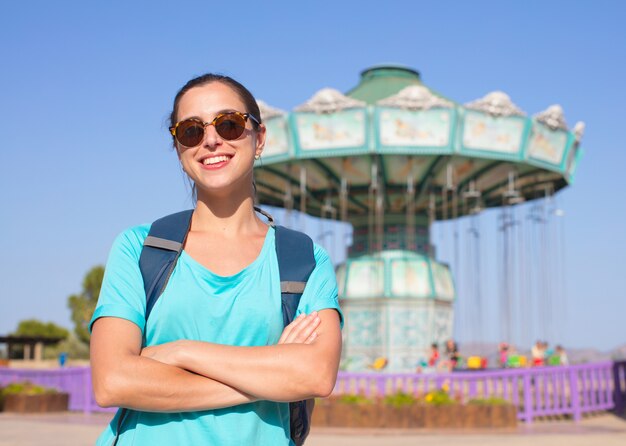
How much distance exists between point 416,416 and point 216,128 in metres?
11.3

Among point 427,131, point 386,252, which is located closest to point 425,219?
point 386,252

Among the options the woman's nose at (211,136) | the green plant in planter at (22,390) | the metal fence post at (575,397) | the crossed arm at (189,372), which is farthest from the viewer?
the green plant in planter at (22,390)

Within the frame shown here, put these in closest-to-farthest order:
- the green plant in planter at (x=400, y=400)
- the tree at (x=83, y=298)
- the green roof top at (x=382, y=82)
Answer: the green plant in planter at (x=400, y=400) → the green roof top at (x=382, y=82) → the tree at (x=83, y=298)

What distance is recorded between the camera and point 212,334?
209 cm

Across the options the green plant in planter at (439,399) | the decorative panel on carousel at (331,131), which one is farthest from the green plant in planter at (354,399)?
the decorative panel on carousel at (331,131)

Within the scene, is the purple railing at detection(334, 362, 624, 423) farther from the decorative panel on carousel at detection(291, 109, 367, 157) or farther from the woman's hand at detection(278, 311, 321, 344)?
the woman's hand at detection(278, 311, 321, 344)

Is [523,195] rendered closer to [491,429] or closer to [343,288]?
[343,288]

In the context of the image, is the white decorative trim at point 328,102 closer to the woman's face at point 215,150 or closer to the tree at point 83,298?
the woman's face at point 215,150

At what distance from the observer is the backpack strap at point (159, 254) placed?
81.5 inches

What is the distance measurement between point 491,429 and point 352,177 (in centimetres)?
1162

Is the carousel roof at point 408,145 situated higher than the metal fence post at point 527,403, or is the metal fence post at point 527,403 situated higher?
the carousel roof at point 408,145

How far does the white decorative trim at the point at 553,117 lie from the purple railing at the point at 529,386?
7758 mm

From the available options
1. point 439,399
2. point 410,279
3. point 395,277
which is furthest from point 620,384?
point 395,277

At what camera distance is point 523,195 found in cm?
2677
